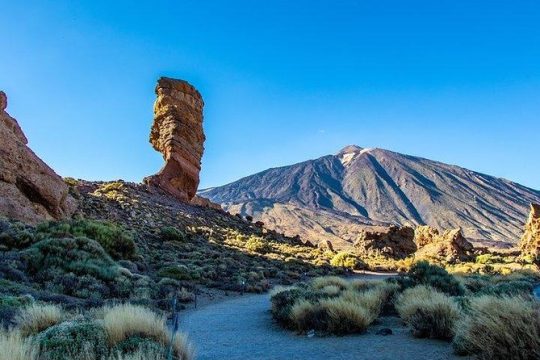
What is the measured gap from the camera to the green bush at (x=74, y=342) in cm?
496

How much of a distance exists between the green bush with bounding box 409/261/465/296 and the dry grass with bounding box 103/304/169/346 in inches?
341

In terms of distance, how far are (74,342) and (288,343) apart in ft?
13.6

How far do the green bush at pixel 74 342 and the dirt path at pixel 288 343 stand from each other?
222cm

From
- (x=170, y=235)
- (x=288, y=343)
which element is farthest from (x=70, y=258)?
(x=170, y=235)

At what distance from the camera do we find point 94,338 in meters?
5.56

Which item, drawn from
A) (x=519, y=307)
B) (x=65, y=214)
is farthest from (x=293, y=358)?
(x=65, y=214)

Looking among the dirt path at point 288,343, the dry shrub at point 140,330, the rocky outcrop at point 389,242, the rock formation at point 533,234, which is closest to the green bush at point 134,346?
the dry shrub at point 140,330

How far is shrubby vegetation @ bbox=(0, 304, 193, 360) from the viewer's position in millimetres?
4859

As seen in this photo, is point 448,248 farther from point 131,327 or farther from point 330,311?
point 131,327

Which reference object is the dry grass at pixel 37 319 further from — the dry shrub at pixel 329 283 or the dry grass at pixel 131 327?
the dry shrub at pixel 329 283

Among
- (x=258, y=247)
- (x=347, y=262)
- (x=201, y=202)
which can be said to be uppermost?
(x=201, y=202)

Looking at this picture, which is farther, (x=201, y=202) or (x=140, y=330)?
(x=201, y=202)

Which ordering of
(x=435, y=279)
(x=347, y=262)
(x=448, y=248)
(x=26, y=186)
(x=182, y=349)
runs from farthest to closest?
(x=448, y=248), (x=347, y=262), (x=26, y=186), (x=435, y=279), (x=182, y=349)

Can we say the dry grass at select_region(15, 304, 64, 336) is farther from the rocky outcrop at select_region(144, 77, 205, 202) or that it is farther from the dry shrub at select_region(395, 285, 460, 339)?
the rocky outcrop at select_region(144, 77, 205, 202)
